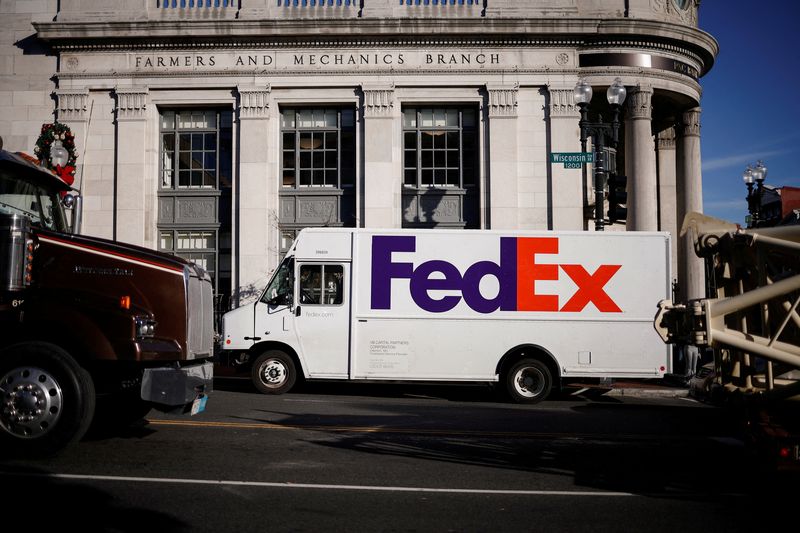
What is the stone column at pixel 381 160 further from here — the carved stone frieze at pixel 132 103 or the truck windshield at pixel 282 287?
the truck windshield at pixel 282 287

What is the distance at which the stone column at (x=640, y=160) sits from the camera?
24.3 metres

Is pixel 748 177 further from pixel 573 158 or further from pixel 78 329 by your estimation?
pixel 78 329

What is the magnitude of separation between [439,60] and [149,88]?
9201 mm

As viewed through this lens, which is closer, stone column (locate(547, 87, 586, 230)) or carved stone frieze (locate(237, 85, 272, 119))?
stone column (locate(547, 87, 586, 230))

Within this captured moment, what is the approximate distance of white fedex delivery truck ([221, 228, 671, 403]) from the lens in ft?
48.2

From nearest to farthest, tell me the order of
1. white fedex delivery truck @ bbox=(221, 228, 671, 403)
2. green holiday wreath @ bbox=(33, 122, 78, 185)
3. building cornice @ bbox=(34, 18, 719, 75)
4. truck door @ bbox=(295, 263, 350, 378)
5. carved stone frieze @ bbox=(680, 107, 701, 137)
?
white fedex delivery truck @ bbox=(221, 228, 671, 403)
truck door @ bbox=(295, 263, 350, 378)
green holiday wreath @ bbox=(33, 122, 78, 185)
building cornice @ bbox=(34, 18, 719, 75)
carved stone frieze @ bbox=(680, 107, 701, 137)

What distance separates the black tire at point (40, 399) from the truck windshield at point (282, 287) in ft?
26.5

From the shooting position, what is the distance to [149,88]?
2373 centimetres

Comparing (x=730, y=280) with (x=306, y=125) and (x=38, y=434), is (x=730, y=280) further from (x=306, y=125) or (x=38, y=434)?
(x=306, y=125)

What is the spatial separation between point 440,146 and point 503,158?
2.09 meters

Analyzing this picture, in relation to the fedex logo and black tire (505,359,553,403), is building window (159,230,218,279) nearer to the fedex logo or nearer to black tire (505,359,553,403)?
the fedex logo

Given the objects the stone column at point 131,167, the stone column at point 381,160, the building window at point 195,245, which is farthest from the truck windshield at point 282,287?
the stone column at point 131,167

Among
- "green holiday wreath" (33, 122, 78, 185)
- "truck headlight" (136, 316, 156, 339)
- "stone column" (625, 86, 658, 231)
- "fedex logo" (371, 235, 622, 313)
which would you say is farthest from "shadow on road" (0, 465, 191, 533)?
"stone column" (625, 86, 658, 231)

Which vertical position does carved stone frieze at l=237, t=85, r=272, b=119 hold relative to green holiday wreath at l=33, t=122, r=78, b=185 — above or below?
above
